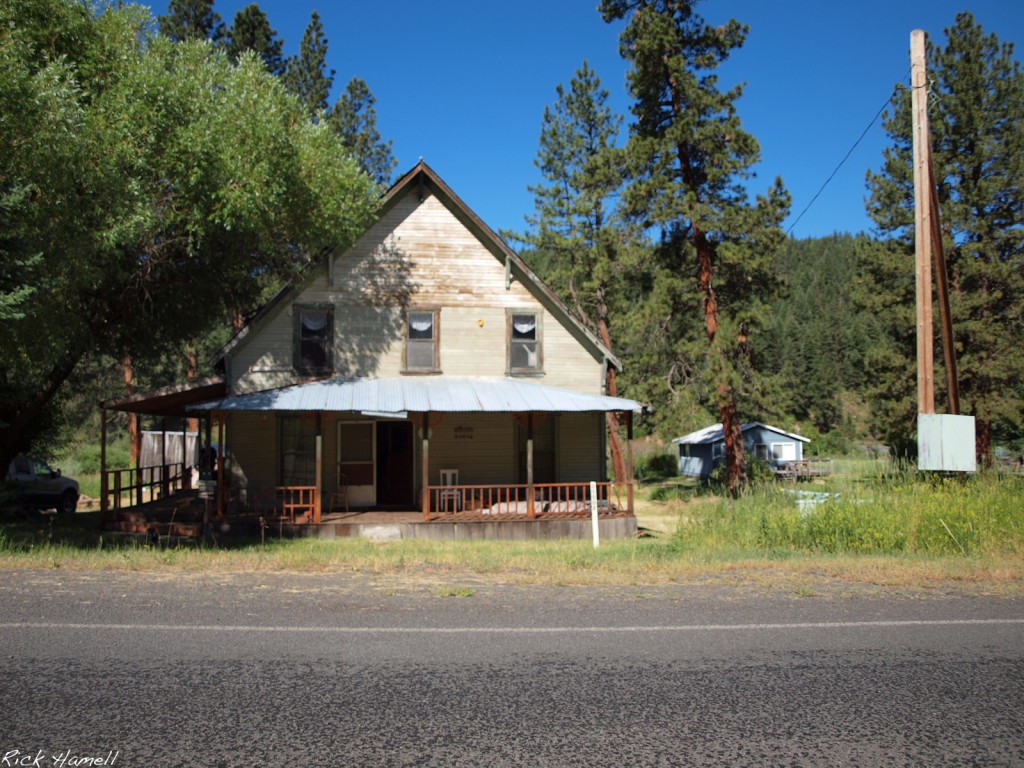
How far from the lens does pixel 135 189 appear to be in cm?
1482

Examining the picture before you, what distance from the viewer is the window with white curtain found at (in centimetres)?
1947

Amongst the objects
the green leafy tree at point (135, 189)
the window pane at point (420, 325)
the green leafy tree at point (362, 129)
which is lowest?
the window pane at point (420, 325)

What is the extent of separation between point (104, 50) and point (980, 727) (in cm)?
1813

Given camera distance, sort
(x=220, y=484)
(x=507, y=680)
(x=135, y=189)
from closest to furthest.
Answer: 1. (x=507, y=680)
2. (x=135, y=189)
3. (x=220, y=484)

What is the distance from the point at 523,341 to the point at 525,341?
0.05 meters

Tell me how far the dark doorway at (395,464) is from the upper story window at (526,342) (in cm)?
304

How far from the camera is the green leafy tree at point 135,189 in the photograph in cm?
1278

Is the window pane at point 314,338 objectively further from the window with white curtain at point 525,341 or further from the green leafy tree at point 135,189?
the window with white curtain at point 525,341

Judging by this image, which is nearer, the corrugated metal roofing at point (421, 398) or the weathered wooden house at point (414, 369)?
the corrugated metal roofing at point (421, 398)

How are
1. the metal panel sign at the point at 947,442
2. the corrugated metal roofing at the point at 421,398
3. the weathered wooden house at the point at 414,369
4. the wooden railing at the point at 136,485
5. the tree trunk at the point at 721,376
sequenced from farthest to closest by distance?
1. the tree trunk at the point at 721,376
2. the weathered wooden house at the point at 414,369
3. the wooden railing at the point at 136,485
4. the corrugated metal roofing at the point at 421,398
5. the metal panel sign at the point at 947,442

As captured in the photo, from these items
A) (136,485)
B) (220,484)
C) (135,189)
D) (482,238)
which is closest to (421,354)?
(482,238)

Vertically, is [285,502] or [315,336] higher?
[315,336]

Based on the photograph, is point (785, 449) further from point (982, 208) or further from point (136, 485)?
point (136, 485)

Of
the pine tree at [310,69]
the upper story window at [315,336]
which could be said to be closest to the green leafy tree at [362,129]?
the pine tree at [310,69]
